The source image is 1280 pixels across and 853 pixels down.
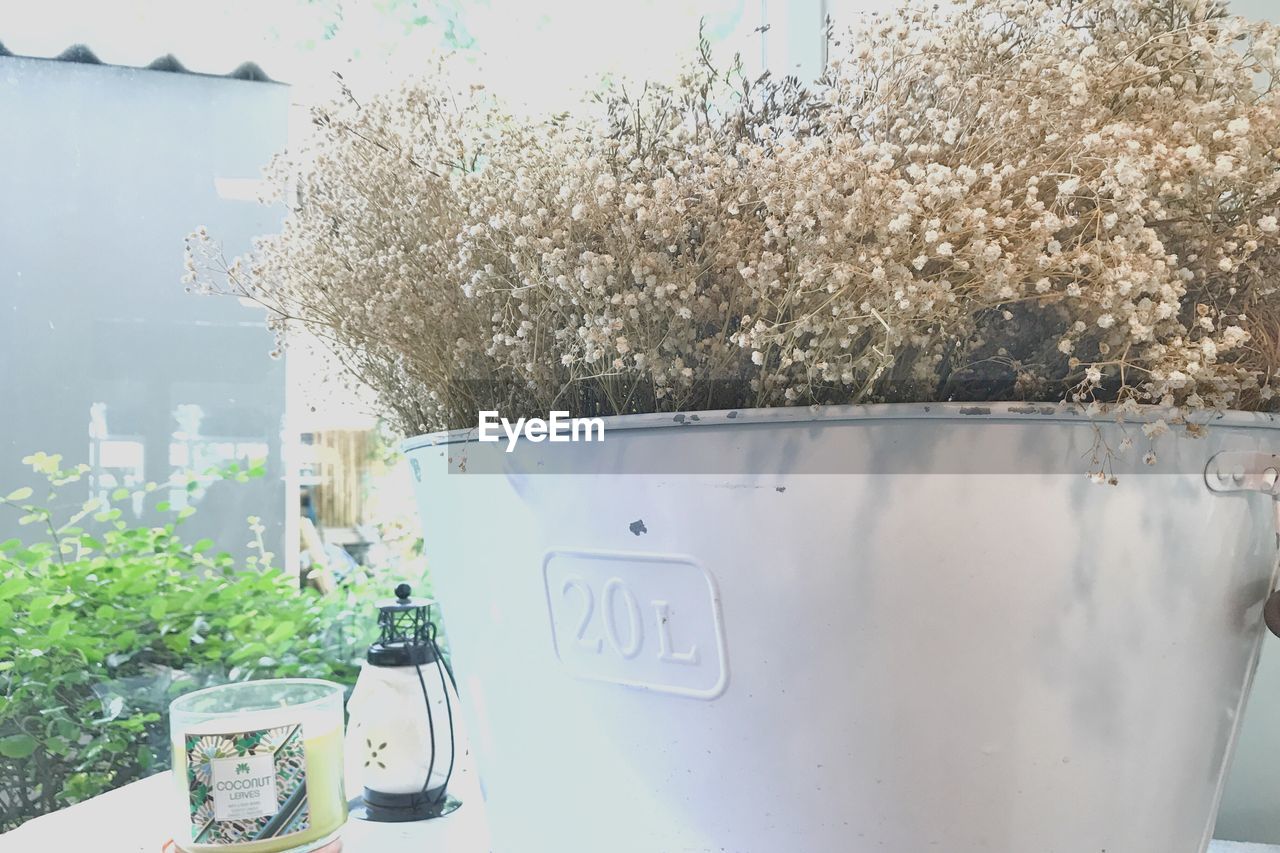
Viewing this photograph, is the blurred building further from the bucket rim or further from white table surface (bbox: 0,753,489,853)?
the bucket rim

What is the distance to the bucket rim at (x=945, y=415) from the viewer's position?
0.49 meters

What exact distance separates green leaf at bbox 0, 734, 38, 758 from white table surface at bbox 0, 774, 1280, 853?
0.29 ft

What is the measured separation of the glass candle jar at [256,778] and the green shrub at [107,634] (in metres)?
0.31

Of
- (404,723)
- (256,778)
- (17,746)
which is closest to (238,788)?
(256,778)

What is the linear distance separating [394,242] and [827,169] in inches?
12.2

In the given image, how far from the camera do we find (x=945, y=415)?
0.50 metres

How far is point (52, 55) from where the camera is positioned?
1.07 metres

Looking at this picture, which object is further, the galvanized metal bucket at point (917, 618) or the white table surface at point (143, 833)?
the white table surface at point (143, 833)

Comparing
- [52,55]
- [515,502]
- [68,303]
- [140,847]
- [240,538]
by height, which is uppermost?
[52,55]

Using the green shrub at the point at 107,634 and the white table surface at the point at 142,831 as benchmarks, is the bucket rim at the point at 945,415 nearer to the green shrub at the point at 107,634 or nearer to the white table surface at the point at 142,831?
the white table surface at the point at 142,831

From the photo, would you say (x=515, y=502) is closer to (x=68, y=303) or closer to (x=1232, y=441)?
(x=1232, y=441)

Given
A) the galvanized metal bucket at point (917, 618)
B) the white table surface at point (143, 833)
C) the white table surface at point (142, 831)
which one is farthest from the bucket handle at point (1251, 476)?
the white table surface at point (142, 831)

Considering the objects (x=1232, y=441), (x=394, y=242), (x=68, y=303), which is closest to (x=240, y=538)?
(x=68, y=303)

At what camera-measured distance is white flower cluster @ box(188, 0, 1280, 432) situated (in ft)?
1.57
